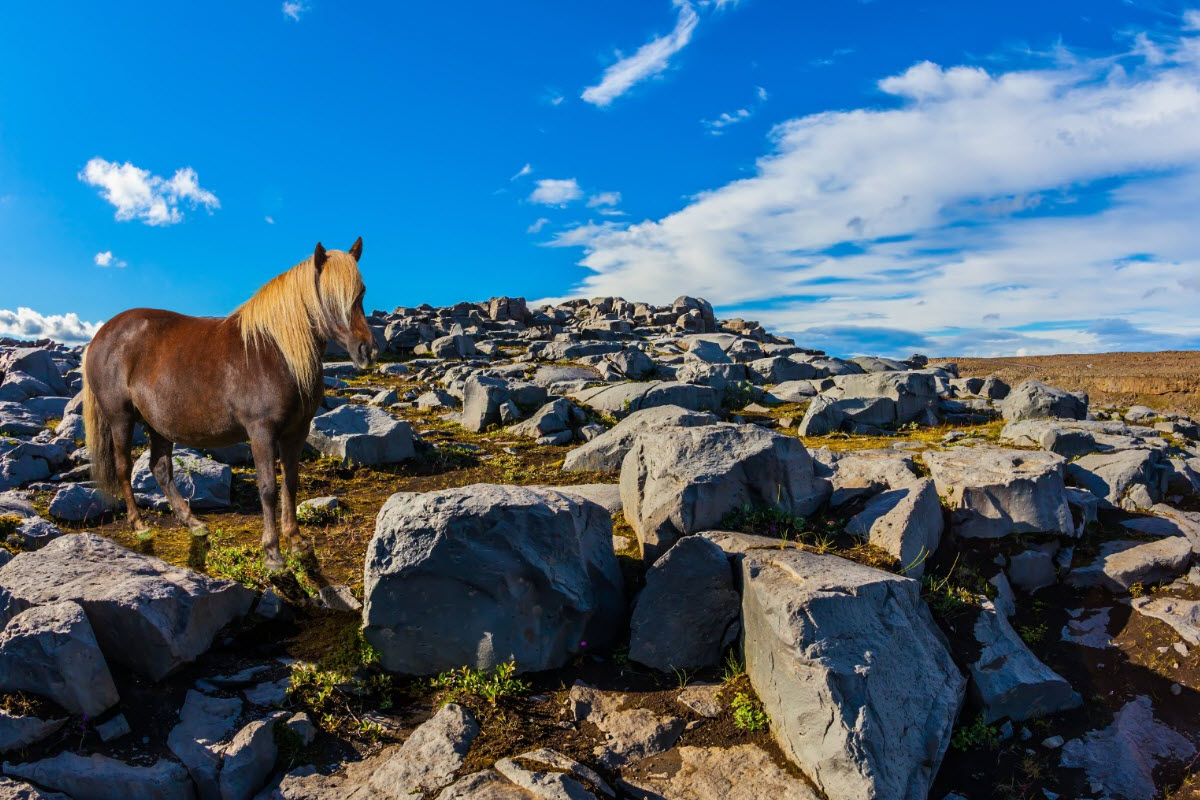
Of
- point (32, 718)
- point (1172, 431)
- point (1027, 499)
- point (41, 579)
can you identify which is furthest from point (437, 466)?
point (1172, 431)

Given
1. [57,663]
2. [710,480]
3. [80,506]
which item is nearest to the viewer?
[57,663]

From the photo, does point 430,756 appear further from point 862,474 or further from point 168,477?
point 168,477

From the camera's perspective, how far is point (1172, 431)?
16359mm

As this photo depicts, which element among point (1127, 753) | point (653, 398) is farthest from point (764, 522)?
point (653, 398)

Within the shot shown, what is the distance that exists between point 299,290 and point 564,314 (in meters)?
55.6

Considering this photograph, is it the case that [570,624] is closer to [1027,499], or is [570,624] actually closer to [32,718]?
[32,718]

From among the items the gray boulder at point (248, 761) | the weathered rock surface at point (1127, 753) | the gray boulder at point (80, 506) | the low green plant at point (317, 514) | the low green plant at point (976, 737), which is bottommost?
the weathered rock surface at point (1127, 753)

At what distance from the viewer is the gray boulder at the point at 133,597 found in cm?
627

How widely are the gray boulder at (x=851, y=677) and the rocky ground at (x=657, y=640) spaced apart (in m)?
0.03

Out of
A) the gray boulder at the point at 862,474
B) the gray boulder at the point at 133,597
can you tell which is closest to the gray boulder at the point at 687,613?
the gray boulder at the point at 862,474

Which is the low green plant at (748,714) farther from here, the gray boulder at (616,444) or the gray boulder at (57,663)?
the gray boulder at (616,444)

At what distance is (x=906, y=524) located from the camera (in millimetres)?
7871

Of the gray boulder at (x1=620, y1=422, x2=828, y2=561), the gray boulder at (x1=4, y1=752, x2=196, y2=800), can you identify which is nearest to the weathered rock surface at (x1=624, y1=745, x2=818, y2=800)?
the gray boulder at (x1=620, y1=422, x2=828, y2=561)

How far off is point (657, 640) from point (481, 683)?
1767 mm
